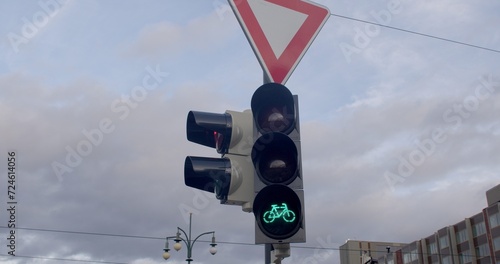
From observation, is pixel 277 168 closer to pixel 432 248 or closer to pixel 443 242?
pixel 443 242

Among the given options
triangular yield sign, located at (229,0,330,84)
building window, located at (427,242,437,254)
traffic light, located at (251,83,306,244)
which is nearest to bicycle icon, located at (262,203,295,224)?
traffic light, located at (251,83,306,244)

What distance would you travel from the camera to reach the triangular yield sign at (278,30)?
14.1 ft

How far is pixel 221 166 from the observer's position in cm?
401

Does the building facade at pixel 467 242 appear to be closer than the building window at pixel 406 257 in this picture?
Yes

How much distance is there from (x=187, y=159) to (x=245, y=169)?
1.39ft

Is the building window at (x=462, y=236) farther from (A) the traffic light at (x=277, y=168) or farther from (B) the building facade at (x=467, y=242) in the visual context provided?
(A) the traffic light at (x=277, y=168)

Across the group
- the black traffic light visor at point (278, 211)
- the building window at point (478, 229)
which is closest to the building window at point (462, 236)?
the building window at point (478, 229)

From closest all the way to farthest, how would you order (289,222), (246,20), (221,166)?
(289,222) → (221,166) → (246,20)

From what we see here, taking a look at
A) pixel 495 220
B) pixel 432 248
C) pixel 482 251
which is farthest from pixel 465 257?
pixel 432 248

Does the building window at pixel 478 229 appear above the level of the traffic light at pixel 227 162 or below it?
above

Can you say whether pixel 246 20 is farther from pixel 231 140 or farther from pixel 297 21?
pixel 231 140

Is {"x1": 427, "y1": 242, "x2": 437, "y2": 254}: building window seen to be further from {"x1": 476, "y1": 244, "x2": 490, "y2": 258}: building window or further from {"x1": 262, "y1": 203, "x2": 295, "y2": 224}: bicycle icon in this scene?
{"x1": 262, "y1": 203, "x2": 295, "y2": 224}: bicycle icon

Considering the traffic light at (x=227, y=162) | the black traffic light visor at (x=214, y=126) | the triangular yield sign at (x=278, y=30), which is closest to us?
the traffic light at (x=227, y=162)

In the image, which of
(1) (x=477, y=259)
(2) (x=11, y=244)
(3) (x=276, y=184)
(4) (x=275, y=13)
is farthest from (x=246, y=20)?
(1) (x=477, y=259)
